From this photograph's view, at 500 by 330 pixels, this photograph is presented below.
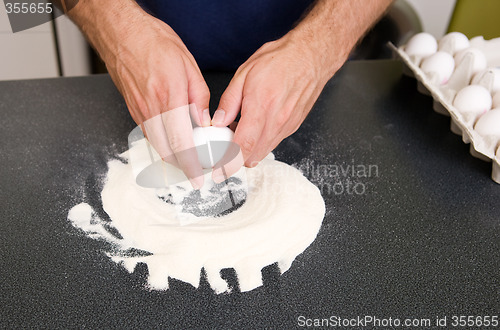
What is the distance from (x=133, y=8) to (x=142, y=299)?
46cm

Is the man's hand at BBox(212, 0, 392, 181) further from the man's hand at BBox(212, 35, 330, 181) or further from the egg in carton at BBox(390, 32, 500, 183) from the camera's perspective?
the egg in carton at BBox(390, 32, 500, 183)

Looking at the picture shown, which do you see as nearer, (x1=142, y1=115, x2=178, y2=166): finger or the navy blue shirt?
(x1=142, y1=115, x2=178, y2=166): finger

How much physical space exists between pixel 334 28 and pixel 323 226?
1.25 feet

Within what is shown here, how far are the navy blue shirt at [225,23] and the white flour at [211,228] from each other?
42 cm

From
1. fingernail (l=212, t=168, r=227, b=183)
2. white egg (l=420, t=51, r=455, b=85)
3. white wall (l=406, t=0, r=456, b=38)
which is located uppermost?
white egg (l=420, t=51, r=455, b=85)

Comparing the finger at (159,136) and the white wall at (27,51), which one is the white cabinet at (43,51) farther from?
the finger at (159,136)

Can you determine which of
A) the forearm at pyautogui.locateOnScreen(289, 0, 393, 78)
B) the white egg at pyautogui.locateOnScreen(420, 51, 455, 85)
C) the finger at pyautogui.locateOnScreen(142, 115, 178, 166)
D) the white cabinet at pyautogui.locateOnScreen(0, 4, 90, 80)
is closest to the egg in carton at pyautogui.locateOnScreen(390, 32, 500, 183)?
the white egg at pyautogui.locateOnScreen(420, 51, 455, 85)

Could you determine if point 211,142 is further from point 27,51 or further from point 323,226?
point 27,51

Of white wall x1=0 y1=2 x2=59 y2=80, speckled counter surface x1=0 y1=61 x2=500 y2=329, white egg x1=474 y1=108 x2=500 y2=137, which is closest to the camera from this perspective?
speckled counter surface x1=0 y1=61 x2=500 y2=329

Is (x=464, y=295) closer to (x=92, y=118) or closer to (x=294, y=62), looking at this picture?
(x=294, y=62)

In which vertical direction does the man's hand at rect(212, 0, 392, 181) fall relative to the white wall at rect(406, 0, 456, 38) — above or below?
above

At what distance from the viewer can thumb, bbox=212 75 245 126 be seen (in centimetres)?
67

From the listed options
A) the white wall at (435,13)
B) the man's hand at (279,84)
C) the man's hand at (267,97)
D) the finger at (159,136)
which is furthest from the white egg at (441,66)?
the white wall at (435,13)

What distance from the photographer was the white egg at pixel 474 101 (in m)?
0.83
